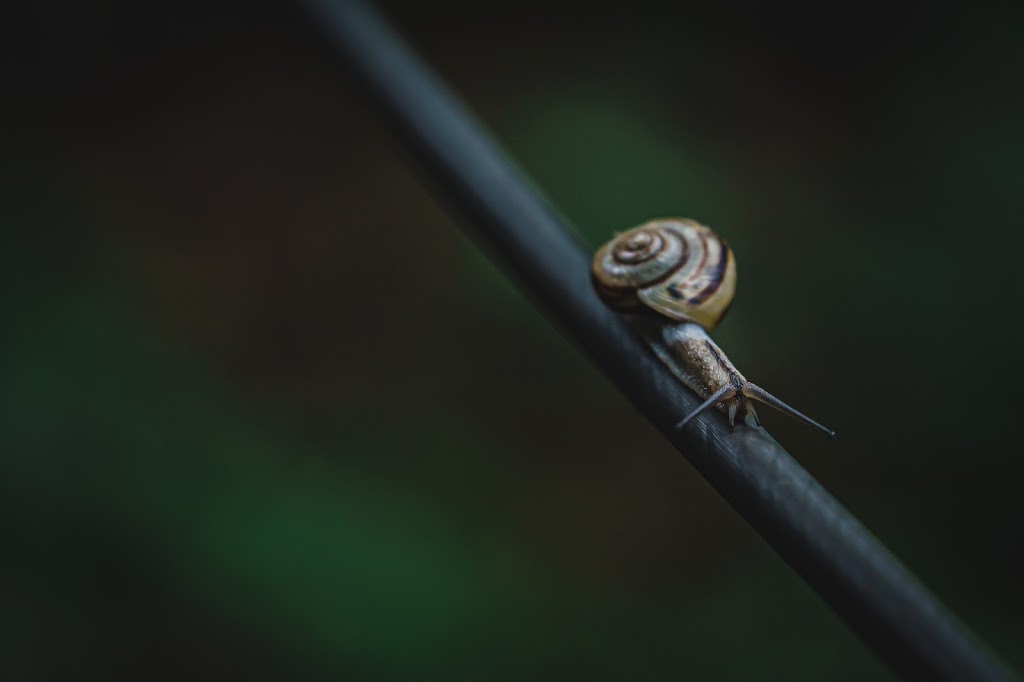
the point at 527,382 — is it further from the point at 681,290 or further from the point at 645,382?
the point at 645,382

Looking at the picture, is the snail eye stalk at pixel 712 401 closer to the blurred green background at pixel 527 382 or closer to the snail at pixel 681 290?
the snail at pixel 681 290

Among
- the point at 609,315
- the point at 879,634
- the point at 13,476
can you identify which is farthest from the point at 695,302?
the point at 13,476

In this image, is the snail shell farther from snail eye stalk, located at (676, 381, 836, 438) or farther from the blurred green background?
the blurred green background

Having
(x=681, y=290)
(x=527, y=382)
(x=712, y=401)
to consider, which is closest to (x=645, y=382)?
(x=712, y=401)

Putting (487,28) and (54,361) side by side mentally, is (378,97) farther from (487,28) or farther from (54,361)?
(487,28)

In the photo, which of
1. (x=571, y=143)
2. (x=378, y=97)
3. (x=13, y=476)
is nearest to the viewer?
(x=378, y=97)
